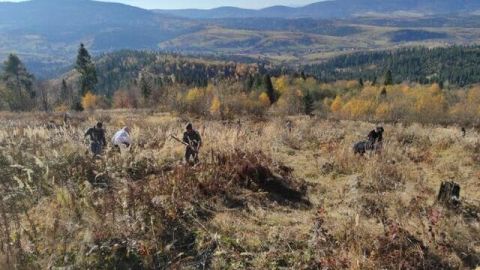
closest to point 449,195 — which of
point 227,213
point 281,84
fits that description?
point 227,213

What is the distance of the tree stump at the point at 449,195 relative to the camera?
6.83m

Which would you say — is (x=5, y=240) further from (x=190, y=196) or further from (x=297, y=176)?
(x=297, y=176)

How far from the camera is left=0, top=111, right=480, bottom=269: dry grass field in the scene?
4.98m

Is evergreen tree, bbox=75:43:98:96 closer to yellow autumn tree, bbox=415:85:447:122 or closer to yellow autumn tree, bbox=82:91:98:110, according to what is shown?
yellow autumn tree, bbox=82:91:98:110

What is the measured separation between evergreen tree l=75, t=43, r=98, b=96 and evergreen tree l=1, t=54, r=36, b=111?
1012 cm

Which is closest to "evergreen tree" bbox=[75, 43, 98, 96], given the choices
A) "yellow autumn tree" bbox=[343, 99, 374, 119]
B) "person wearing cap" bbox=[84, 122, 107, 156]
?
"yellow autumn tree" bbox=[343, 99, 374, 119]

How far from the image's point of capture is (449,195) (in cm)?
689

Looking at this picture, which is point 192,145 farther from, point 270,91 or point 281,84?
point 281,84

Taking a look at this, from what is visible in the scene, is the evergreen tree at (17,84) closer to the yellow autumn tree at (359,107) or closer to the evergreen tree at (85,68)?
the evergreen tree at (85,68)

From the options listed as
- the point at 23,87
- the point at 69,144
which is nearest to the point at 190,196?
the point at 69,144

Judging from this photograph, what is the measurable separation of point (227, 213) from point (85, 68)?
7619 cm

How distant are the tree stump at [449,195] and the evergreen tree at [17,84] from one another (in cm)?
7993

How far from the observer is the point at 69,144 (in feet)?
29.6

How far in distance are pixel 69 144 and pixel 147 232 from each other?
171 inches
